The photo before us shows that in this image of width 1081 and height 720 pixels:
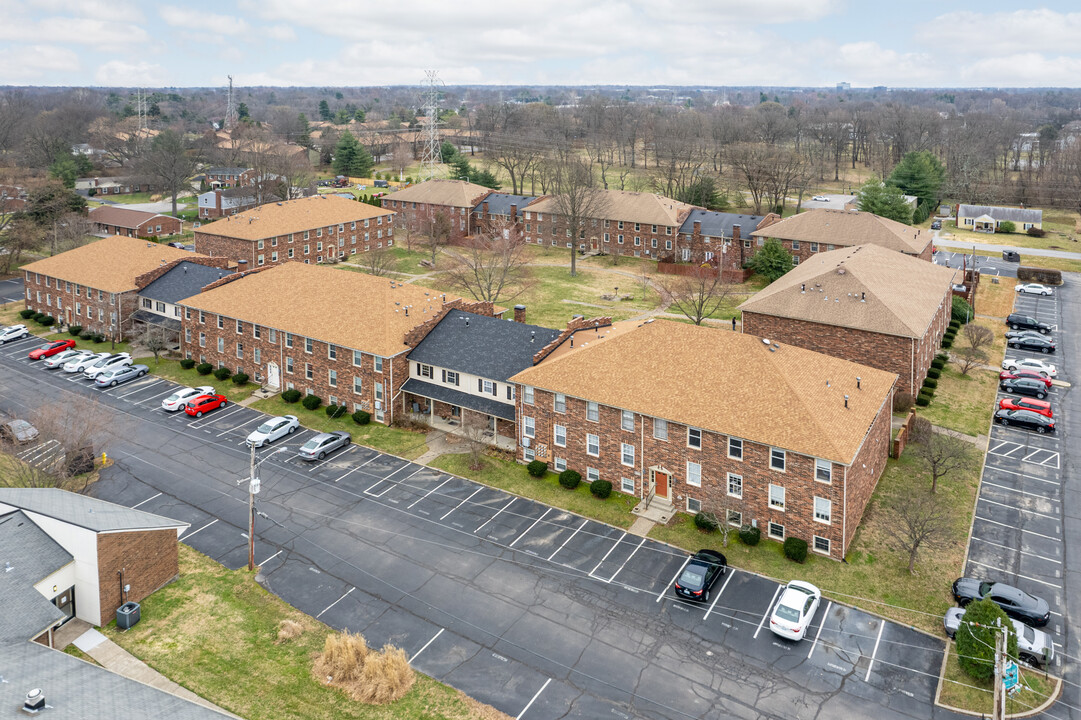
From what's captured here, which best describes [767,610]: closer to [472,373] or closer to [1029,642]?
[1029,642]

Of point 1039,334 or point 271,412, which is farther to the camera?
point 1039,334

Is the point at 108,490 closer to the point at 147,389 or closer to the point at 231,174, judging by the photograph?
the point at 147,389

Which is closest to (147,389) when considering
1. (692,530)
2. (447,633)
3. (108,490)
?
(108,490)

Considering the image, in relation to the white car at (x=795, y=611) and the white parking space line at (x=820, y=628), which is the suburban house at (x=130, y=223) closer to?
the white car at (x=795, y=611)

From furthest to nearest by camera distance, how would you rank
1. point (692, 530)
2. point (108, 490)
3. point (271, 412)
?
1. point (271, 412)
2. point (108, 490)
3. point (692, 530)

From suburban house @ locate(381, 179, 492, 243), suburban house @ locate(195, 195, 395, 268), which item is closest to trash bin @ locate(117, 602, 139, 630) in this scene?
suburban house @ locate(195, 195, 395, 268)

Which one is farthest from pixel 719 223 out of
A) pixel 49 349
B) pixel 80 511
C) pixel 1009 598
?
pixel 80 511

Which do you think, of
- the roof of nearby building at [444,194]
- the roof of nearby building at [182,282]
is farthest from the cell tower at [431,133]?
the roof of nearby building at [182,282]
